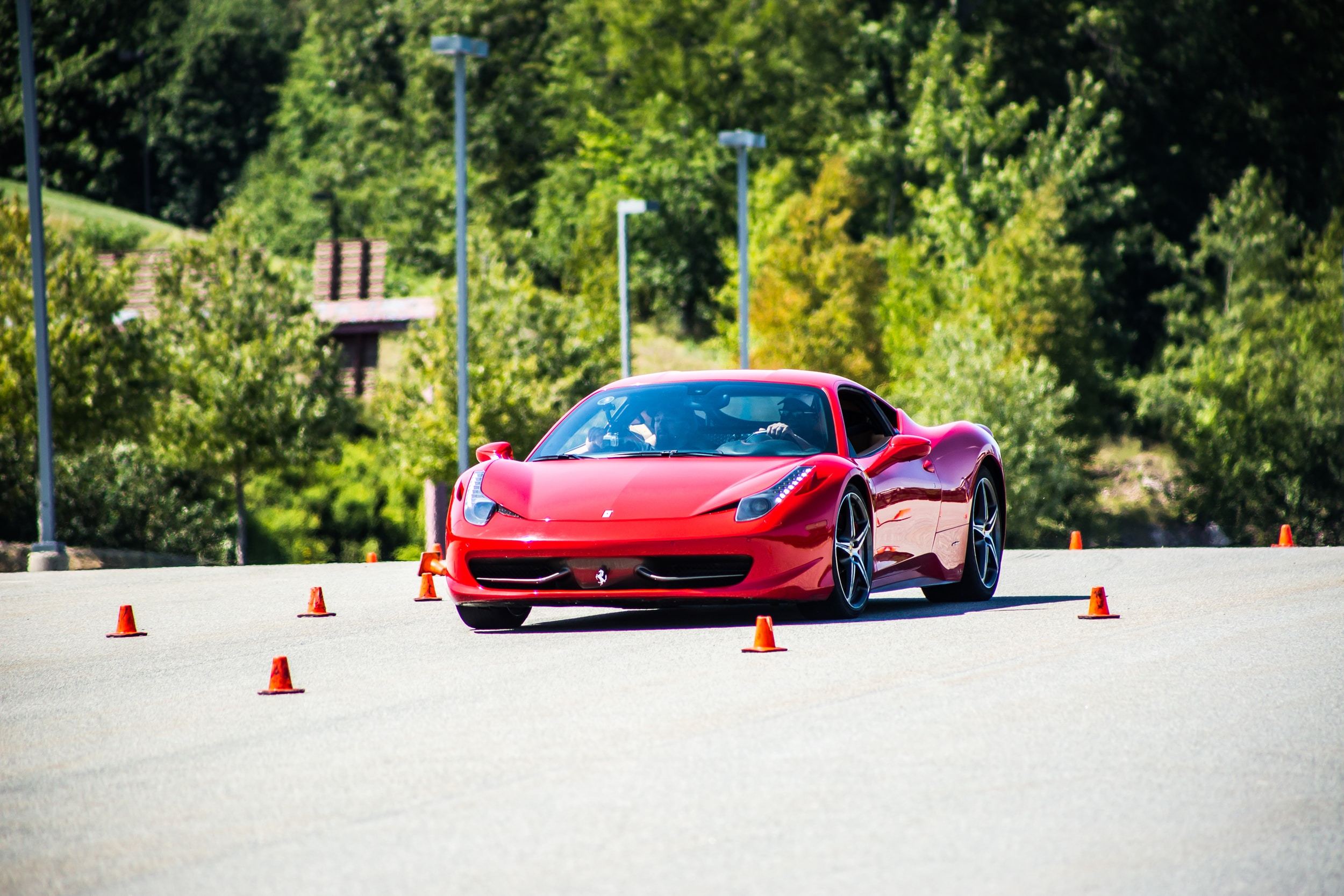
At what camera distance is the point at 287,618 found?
1191cm

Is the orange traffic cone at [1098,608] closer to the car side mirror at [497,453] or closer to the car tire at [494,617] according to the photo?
the car tire at [494,617]

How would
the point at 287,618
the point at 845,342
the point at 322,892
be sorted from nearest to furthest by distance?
the point at 322,892 < the point at 287,618 < the point at 845,342

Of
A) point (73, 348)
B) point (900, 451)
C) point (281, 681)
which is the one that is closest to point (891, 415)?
point (900, 451)

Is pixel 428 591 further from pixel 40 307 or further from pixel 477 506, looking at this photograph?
pixel 40 307

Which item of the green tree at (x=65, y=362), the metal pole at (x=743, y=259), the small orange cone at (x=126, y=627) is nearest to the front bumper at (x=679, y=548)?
the small orange cone at (x=126, y=627)

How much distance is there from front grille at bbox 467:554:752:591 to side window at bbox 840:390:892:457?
1464mm

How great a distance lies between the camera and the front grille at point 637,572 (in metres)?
9.70

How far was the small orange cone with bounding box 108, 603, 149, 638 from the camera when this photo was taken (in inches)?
429

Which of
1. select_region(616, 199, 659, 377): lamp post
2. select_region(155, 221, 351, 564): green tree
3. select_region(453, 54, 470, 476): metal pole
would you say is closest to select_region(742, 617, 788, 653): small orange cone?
select_region(453, 54, 470, 476): metal pole

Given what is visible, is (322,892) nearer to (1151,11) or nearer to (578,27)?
(1151,11)

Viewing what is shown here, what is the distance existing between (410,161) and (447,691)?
68538 millimetres

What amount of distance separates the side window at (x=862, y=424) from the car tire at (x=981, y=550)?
2.64 feet

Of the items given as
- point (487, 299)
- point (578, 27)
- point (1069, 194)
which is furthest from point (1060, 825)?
point (578, 27)

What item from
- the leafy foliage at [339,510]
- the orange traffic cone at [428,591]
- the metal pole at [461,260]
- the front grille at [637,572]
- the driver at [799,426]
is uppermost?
the metal pole at [461,260]
